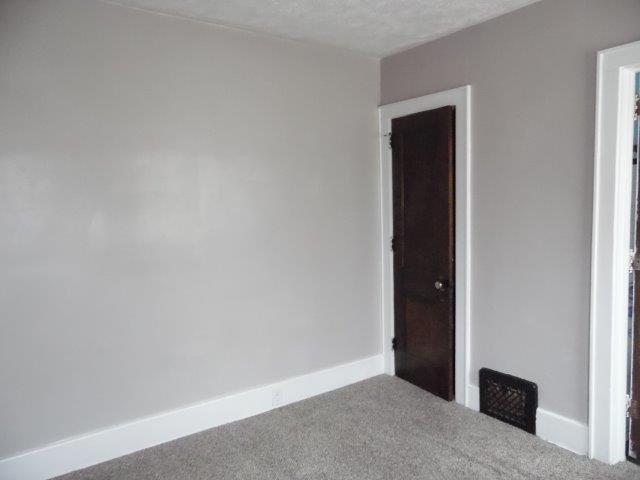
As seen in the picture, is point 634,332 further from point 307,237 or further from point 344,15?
point 344,15

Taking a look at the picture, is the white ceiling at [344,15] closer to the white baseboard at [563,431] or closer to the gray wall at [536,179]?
the gray wall at [536,179]

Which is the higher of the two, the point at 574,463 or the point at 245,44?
the point at 245,44

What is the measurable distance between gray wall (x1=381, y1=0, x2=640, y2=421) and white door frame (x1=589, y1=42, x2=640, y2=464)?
7 centimetres

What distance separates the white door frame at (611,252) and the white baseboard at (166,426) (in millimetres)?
1720

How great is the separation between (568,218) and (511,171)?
0.44 metres

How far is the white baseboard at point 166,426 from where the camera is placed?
2.49 m

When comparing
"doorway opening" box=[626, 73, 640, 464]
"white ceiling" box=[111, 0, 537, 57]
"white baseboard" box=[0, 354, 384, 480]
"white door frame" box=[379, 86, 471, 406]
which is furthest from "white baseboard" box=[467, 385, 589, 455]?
"white ceiling" box=[111, 0, 537, 57]

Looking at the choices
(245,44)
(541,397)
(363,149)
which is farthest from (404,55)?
(541,397)

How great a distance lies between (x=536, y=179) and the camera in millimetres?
2725

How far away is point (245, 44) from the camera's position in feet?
10.0

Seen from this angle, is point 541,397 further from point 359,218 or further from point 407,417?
point 359,218

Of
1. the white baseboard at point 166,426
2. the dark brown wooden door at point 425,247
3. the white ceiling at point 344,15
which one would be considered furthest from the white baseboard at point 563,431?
the white ceiling at point 344,15

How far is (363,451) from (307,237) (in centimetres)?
144

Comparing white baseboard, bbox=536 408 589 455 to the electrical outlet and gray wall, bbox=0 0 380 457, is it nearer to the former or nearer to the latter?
gray wall, bbox=0 0 380 457
